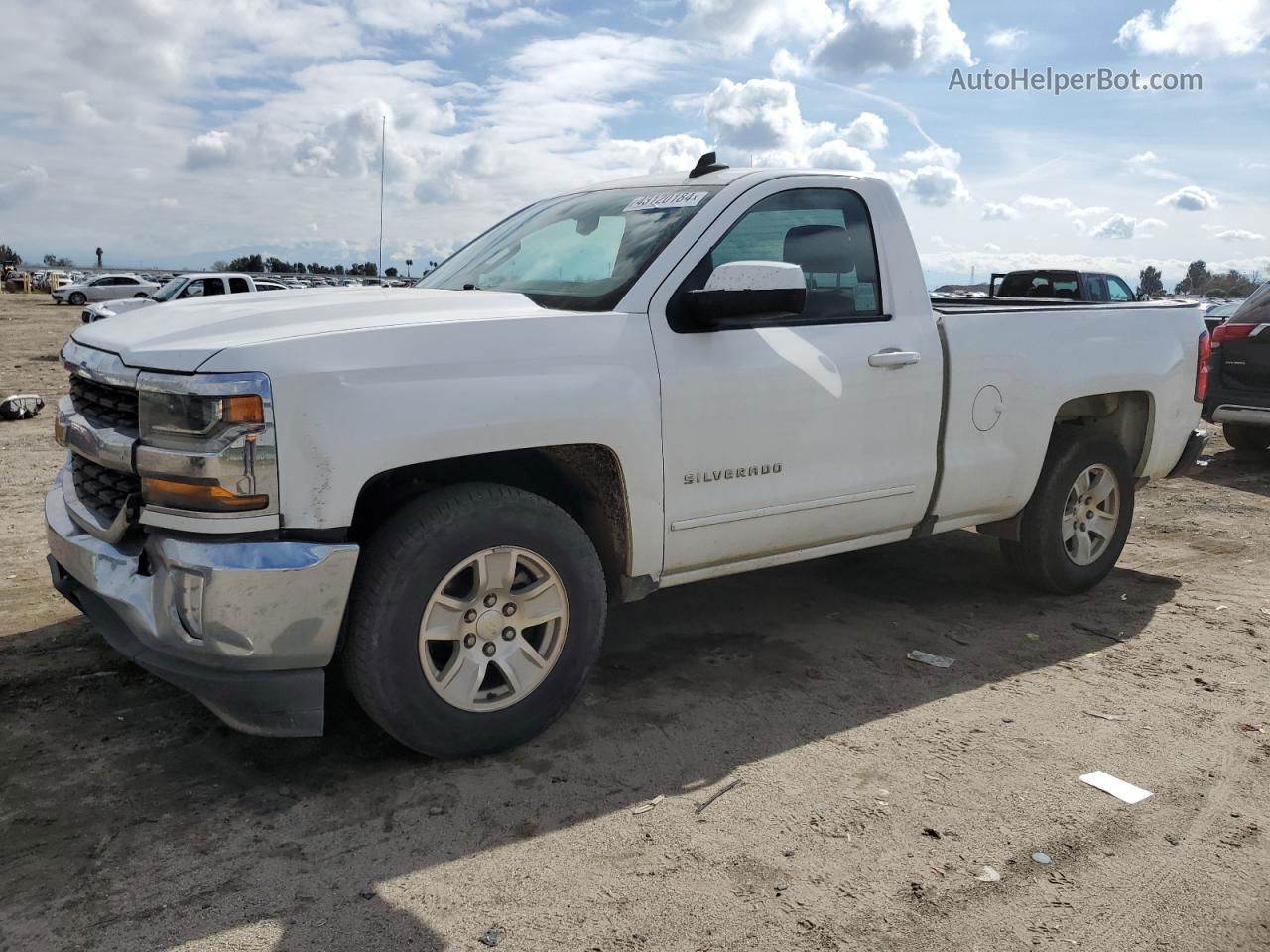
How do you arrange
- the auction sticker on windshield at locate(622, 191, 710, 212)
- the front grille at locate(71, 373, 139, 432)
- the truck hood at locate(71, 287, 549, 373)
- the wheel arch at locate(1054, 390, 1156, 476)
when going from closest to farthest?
1. the truck hood at locate(71, 287, 549, 373)
2. the front grille at locate(71, 373, 139, 432)
3. the auction sticker on windshield at locate(622, 191, 710, 212)
4. the wheel arch at locate(1054, 390, 1156, 476)

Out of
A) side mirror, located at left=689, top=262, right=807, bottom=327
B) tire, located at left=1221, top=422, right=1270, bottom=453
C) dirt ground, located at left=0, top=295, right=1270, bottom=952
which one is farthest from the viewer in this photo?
tire, located at left=1221, top=422, right=1270, bottom=453

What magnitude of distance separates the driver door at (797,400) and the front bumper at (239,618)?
1268 millimetres

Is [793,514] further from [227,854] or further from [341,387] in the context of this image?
[227,854]

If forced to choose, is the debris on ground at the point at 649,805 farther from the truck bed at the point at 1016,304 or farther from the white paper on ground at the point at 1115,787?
the truck bed at the point at 1016,304

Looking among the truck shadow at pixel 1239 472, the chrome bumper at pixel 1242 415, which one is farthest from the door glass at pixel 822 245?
the chrome bumper at pixel 1242 415

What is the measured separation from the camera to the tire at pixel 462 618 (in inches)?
123

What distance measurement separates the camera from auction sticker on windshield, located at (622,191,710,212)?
4.03m

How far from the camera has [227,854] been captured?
290 cm

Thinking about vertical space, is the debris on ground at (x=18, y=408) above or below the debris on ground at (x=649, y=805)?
above

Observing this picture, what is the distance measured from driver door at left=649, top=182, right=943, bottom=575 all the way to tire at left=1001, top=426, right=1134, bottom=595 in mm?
975

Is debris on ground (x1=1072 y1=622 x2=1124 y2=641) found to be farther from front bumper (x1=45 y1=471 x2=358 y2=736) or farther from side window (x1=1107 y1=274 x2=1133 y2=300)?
side window (x1=1107 y1=274 x2=1133 y2=300)

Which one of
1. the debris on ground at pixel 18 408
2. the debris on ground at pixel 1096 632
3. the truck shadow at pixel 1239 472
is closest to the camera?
the debris on ground at pixel 1096 632

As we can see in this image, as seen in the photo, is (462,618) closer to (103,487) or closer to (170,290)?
(103,487)

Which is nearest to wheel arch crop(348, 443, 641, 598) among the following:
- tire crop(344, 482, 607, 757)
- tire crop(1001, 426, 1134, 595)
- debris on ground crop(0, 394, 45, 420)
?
tire crop(344, 482, 607, 757)
